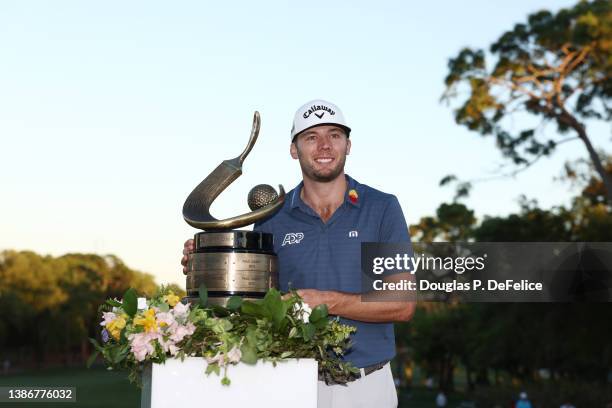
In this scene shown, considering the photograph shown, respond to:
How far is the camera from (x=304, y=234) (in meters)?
4.49

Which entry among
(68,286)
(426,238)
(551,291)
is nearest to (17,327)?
(68,286)

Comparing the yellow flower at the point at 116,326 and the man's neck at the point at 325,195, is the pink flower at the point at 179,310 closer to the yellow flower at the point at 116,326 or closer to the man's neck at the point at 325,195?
the yellow flower at the point at 116,326

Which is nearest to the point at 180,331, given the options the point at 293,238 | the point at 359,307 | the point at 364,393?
the point at 359,307

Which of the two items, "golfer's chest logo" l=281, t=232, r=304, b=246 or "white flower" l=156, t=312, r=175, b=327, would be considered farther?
"golfer's chest logo" l=281, t=232, r=304, b=246

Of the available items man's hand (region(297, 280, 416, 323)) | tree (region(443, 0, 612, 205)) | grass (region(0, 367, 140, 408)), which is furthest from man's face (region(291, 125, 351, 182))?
grass (region(0, 367, 140, 408))

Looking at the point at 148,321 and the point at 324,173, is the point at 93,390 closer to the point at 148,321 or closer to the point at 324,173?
the point at 324,173

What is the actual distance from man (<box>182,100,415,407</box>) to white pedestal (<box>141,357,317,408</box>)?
2.74ft

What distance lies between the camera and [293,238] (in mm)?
4500

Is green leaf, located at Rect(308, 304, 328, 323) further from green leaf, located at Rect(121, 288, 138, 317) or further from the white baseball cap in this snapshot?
the white baseball cap

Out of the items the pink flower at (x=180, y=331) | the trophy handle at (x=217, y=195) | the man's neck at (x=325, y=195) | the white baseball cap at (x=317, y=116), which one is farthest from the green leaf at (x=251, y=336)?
the man's neck at (x=325, y=195)

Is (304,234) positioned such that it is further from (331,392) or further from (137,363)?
(137,363)

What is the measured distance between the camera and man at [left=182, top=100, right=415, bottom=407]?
4129mm

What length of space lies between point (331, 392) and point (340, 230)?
0.86 m

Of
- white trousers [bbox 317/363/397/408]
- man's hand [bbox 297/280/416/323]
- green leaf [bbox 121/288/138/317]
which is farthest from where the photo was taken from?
white trousers [bbox 317/363/397/408]
